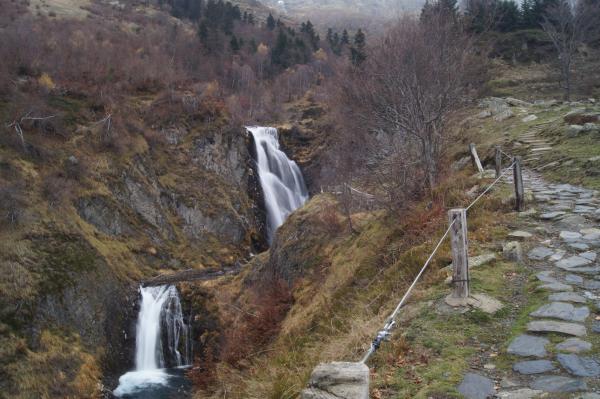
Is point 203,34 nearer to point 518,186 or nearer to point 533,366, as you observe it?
point 518,186

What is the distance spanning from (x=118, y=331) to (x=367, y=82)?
14.2 meters

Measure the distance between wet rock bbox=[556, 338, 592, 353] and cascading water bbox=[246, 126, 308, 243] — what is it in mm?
28366

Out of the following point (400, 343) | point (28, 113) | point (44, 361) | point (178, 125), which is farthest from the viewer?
point (178, 125)

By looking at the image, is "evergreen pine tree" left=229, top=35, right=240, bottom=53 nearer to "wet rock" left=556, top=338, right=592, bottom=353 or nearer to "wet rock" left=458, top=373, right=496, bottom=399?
"wet rock" left=556, top=338, right=592, bottom=353

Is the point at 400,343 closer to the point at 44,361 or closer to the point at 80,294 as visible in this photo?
the point at 44,361

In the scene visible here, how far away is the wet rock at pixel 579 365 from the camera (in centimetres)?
348

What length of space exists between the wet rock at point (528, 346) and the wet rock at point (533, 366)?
14cm

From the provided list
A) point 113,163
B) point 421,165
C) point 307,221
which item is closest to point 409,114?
point 421,165

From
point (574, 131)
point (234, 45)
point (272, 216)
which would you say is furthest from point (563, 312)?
point (234, 45)

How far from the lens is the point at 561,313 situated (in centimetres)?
468

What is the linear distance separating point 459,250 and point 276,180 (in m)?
30.9

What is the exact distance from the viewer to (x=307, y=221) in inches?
687

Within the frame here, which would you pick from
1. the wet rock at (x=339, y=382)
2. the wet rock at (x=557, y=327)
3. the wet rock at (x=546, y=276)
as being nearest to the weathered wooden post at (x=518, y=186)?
the wet rock at (x=546, y=276)

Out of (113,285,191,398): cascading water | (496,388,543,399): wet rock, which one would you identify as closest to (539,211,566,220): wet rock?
(496,388,543,399): wet rock
